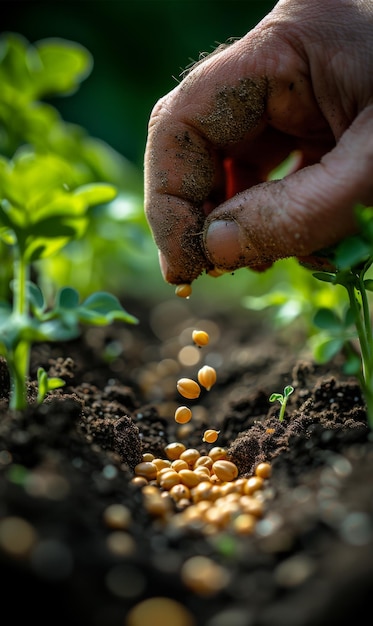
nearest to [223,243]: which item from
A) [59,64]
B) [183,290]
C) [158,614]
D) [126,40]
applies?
[183,290]

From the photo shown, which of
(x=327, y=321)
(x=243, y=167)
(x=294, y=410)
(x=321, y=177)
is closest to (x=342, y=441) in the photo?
(x=327, y=321)

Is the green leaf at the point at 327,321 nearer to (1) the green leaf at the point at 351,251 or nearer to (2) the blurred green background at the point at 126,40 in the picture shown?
(1) the green leaf at the point at 351,251

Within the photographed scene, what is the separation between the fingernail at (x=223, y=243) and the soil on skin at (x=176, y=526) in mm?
405

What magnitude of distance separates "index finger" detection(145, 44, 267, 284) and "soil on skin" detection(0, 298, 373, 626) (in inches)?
17.5

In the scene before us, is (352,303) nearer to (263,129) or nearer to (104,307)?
(104,307)

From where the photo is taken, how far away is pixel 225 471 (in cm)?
137

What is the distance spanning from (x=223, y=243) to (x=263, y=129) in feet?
1.50

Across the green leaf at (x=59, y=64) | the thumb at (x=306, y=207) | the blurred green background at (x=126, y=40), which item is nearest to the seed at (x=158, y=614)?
the thumb at (x=306, y=207)

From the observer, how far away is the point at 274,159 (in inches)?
72.8

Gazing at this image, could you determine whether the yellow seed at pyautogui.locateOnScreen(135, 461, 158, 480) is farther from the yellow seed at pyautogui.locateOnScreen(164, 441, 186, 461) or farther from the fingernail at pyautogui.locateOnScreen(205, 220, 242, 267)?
the fingernail at pyautogui.locateOnScreen(205, 220, 242, 267)

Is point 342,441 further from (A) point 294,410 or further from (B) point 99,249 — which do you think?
(B) point 99,249

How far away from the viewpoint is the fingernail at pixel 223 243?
136 centimetres

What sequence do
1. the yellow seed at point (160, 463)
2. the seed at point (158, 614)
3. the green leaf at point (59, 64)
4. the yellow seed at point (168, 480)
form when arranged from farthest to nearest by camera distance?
the green leaf at point (59, 64)
the yellow seed at point (160, 463)
the yellow seed at point (168, 480)
the seed at point (158, 614)

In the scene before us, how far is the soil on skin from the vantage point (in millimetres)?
801
